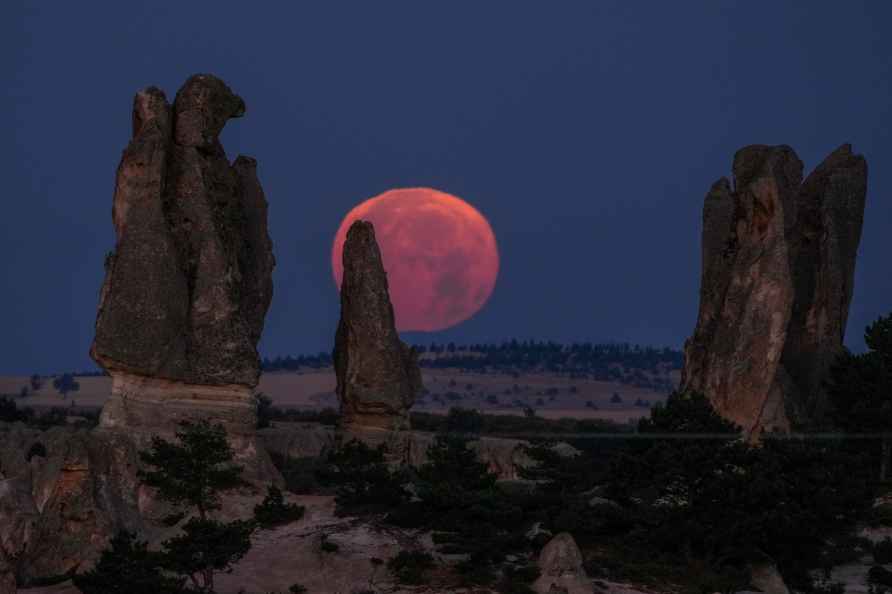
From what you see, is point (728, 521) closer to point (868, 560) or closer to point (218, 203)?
point (868, 560)

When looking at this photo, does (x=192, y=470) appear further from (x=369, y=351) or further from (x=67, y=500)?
(x=369, y=351)

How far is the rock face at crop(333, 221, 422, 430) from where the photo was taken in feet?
199

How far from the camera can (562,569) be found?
45250 millimetres

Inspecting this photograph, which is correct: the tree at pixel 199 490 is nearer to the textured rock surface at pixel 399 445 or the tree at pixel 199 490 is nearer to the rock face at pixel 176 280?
the rock face at pixel 176 280

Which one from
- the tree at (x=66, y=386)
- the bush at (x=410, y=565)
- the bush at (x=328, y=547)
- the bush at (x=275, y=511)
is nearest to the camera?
the bush at (x=410, y=565)

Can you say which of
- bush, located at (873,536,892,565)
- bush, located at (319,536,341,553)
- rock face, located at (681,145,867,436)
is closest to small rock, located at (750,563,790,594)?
bush, located at (873,536,892,565)

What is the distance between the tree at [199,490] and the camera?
42.5 m

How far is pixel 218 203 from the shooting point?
191ft

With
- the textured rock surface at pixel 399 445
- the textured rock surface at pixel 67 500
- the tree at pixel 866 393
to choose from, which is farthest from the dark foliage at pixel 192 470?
the tree at pixel 866 393

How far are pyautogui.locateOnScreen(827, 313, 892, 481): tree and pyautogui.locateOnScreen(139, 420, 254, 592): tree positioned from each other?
2401 centimetres

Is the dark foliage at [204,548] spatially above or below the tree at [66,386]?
below

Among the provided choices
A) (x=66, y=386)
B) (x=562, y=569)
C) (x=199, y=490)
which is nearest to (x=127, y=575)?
(x=199, y=490)

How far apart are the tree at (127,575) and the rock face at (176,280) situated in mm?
12060

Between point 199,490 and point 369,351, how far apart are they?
1367cm
